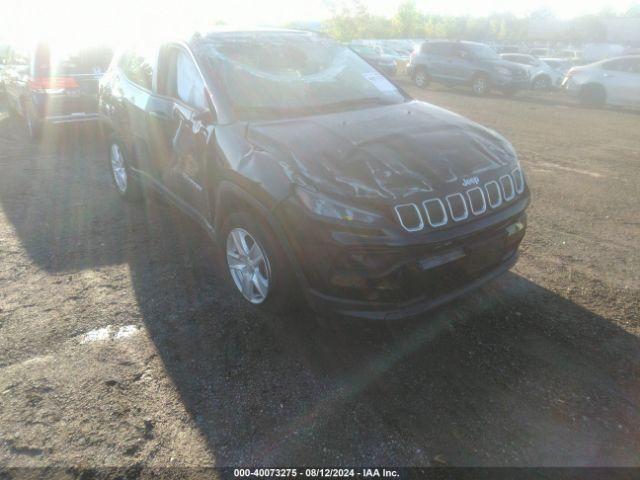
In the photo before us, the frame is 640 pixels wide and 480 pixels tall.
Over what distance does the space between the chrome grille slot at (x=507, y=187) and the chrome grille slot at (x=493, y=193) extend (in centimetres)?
6

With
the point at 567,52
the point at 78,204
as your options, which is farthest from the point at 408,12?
the point at 78,204

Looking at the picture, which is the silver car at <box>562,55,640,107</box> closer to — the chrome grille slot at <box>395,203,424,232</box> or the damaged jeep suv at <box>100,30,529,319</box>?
the damaged jeep suv at <box>100,30,529,319</box>

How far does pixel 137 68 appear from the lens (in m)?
4.40

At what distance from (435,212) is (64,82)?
7.02 m

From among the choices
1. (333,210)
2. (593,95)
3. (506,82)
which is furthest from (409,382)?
(506,82)

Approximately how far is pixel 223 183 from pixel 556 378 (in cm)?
234

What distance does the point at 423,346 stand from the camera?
2.94m

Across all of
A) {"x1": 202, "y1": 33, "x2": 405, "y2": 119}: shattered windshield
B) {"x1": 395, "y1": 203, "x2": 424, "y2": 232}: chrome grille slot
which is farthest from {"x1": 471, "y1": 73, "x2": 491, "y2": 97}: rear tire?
{"x1": 395, "y1": 203, "x2": 424, "y2": 232}: chrome grille slot

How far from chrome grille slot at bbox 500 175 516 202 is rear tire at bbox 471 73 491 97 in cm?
1498

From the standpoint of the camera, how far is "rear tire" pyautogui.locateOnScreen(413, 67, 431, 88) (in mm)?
18188

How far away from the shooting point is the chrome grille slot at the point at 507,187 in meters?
2.89

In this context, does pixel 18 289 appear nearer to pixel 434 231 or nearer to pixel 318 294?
pixel 318 294

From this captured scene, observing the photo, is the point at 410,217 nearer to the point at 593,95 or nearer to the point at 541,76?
the point at 593,95

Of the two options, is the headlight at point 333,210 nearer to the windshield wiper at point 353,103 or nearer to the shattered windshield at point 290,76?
the shattered windshield at point 290,76
